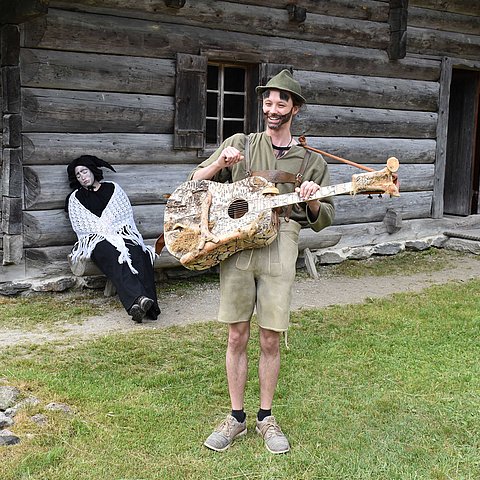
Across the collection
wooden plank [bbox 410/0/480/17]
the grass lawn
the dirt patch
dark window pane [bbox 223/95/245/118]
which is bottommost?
the dirt patch

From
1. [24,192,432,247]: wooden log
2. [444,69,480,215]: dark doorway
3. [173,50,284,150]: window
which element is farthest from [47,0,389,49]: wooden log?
[444,69,480,215]: dark doorway

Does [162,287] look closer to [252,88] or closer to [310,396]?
[252,88]

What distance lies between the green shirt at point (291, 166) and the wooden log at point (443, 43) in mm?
6302

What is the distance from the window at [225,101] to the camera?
799 centimetres

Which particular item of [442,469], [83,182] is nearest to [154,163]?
[83,182]

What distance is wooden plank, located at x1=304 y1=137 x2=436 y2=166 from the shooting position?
879 cm

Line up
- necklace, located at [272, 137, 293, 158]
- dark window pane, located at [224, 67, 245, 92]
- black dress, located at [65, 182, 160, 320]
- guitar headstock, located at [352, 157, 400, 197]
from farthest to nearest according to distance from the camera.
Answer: dark window pane, located at [224, 67, 245, 92] → black dress, located at [65, 182, 160, 320] → necklace, located at [272, 137, 293, 158] → guitar headstock, located at [352, 157, 400, 197]

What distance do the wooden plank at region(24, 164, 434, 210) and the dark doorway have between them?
10.0 ft

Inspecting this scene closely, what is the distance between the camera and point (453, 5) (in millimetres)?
9812

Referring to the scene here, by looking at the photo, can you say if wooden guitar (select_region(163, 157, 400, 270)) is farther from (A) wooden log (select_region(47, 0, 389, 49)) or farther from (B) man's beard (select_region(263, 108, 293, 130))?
(A) wooden log (select_region(47, 0, 389, 49))

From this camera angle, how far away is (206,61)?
756 centimetres

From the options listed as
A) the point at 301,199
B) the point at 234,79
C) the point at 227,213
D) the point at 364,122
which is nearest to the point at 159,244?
the point at 227,213

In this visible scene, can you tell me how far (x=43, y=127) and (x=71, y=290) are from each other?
1530mm

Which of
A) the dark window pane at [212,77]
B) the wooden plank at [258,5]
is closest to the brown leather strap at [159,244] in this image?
the wooden plank at [258,5]
